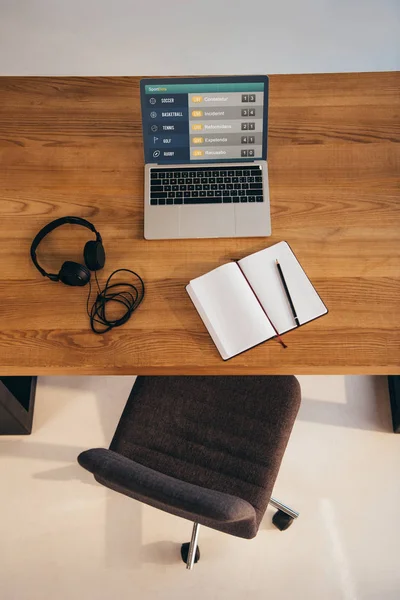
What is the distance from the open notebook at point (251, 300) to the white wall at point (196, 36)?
61.0 inches

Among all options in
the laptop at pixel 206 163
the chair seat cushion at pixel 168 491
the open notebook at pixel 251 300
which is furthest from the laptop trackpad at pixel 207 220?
the chair seat cushion at pixel 168 491

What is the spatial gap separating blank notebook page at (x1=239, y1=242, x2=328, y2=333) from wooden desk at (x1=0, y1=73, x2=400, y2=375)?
0.10ft

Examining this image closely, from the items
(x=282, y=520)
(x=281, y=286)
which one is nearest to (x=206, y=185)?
(x=281, y=286)

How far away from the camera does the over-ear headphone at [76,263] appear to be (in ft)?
4.78

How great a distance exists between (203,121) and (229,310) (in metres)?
0.51

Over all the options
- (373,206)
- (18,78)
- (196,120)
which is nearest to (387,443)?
(373,206)

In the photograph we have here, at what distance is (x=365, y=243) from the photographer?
1561 mm

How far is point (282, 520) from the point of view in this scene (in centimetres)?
199

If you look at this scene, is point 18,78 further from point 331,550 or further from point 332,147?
point 331,550

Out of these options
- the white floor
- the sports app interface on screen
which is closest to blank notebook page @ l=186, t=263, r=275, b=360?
the sports app interface on screen

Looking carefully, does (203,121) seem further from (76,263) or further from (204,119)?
(76,263)

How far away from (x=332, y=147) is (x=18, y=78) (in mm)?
994

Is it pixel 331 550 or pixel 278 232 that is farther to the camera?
pixel 331 550

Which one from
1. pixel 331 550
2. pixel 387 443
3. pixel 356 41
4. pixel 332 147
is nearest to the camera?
pixel 332 147
